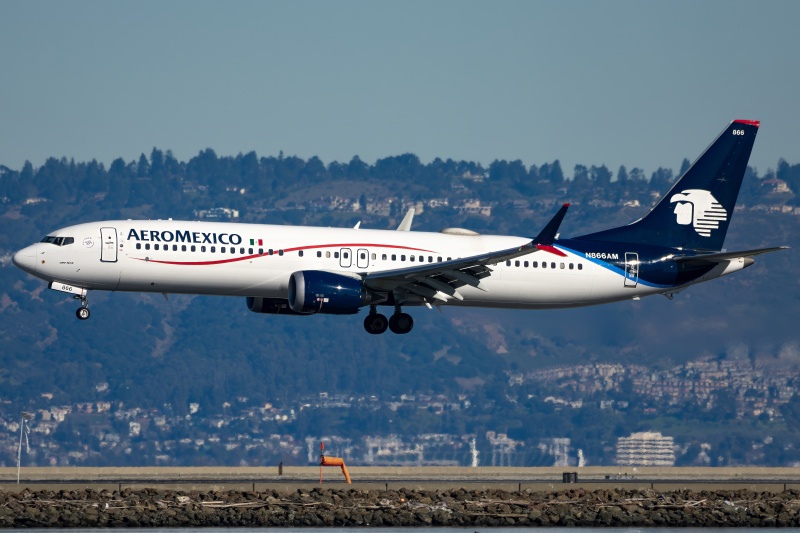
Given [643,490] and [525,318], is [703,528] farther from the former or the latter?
[525,318]

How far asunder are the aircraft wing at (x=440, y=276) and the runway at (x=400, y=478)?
667cm

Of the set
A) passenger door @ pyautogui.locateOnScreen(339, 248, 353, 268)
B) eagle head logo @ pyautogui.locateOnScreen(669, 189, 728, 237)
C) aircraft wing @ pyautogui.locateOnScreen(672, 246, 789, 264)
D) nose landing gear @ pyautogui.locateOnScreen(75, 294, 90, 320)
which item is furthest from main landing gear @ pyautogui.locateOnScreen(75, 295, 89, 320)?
eagle head logo @ pyautogui.locateOnScreen(669, 189, 728, 237)

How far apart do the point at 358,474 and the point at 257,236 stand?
9.49 m

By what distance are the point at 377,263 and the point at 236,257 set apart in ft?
17.6

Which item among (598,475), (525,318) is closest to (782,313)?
(525,318)

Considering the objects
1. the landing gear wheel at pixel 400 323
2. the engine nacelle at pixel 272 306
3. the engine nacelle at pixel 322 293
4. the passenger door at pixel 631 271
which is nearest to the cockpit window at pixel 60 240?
the engine nacelle at pixel 272 306

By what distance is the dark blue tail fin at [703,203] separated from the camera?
2566 inches

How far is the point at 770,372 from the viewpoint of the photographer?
179250 millimetres

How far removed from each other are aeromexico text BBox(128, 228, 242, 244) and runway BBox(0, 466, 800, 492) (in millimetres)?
8156

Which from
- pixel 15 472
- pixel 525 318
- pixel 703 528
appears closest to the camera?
pixel 703 528

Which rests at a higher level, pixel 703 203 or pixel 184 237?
pixel 703 203

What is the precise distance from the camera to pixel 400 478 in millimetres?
56312

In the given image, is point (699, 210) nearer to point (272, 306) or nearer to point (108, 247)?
point (272, 306)

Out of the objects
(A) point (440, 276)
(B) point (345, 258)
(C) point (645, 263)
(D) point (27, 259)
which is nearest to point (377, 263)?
(B) point (345, 258)
